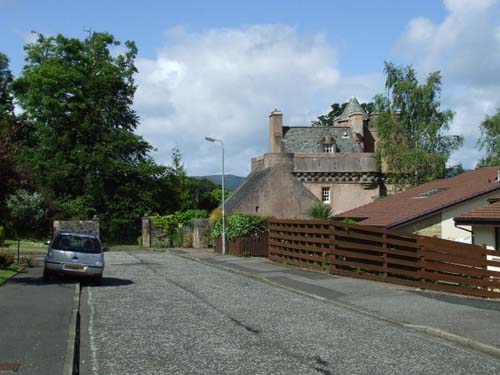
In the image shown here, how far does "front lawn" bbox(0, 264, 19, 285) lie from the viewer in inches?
815

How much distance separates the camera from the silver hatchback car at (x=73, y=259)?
68.0 feet

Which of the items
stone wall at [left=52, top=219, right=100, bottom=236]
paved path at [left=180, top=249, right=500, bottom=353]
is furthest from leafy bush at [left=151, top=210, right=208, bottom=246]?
paved path at [left=180, top=249, right=500, bottom=353]

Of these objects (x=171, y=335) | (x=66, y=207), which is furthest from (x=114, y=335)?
(x=66, y=207)

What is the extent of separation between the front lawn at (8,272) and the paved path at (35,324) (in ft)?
0.97

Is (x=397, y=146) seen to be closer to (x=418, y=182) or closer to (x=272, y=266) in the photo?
(x=418, y=182)

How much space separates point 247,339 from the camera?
11.0 meters

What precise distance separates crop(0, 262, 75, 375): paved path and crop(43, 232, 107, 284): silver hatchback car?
49 cm

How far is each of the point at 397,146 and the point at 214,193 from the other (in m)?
37.3

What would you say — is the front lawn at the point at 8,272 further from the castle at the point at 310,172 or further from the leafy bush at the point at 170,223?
the castle at the point at 310,172

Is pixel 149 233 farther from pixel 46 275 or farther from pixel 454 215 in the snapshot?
pixel 46 275

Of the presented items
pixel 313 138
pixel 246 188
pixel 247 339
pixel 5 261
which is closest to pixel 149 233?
pixel 246 188

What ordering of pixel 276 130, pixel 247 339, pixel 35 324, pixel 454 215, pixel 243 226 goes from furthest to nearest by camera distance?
pixel 276 130 < pixel 243 226 < pixel 454 215 < pixel 35 324 < pixel 247 339

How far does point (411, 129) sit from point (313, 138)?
1002cm

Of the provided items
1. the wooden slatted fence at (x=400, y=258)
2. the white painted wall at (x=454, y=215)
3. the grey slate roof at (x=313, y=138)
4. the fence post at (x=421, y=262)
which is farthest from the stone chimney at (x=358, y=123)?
the fence post at (x=421, y=262)
